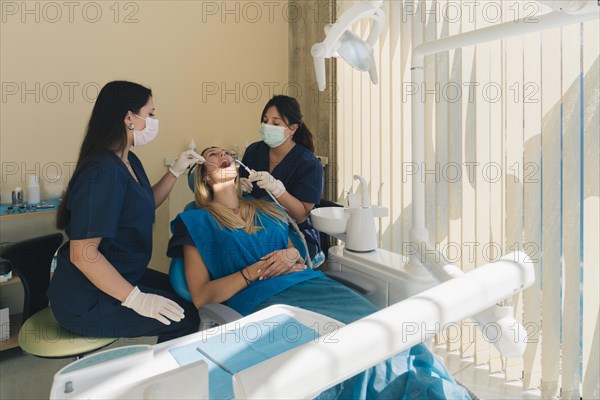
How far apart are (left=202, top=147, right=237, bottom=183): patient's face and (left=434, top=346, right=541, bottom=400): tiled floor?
135cm

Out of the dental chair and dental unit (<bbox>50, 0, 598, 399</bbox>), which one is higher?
dental unit (<bbox>50, 0, 598, 399</bbox>)

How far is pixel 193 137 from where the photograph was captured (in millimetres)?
2824

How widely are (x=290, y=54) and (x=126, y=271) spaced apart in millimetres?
2243

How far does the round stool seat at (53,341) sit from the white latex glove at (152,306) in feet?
0.54

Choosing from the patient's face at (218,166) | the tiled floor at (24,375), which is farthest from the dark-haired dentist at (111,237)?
the tiled floor at (24,375)

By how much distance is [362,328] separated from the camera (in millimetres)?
353

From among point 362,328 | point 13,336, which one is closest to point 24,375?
point 13,336

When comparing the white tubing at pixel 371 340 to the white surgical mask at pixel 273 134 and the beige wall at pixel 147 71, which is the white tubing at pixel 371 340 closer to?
the white surgical mask at pixel 273 134

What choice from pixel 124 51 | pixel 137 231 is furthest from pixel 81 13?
pixel 137 231

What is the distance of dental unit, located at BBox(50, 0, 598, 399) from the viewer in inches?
12.6

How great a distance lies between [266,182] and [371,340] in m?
1.46

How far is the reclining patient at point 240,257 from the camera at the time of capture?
140cm

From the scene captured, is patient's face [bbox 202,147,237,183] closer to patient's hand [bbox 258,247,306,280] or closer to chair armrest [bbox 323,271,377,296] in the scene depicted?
patient's hand [bbox 258,247,306,280]

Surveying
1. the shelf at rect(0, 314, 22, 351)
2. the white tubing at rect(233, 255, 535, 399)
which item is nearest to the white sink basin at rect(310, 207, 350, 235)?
the white tubing at rect(233, 255, 535, 399)
